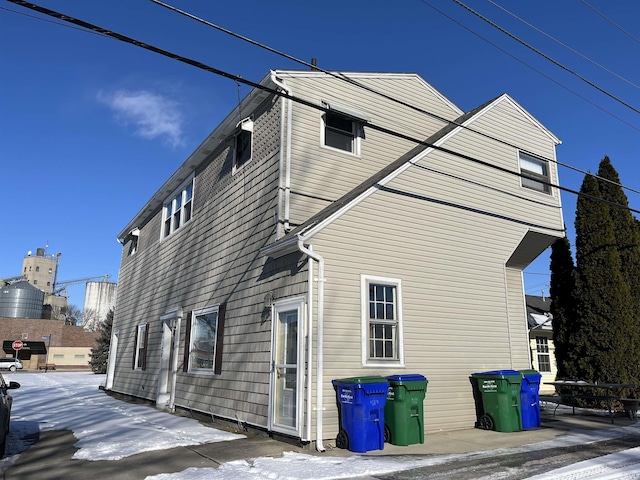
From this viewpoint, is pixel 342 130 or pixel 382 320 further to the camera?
pixel 342 130

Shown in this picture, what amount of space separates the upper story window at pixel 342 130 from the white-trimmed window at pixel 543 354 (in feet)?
43.6

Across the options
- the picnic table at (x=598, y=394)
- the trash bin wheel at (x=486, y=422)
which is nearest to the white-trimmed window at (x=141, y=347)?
the trash bin wheel at (x=486, y=422)

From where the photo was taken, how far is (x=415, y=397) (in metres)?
7.43

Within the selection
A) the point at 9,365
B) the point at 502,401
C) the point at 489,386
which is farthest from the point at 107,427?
the point at 9,365

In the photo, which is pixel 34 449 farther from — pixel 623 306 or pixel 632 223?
pixel 632 223

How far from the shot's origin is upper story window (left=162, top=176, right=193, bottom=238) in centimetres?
1398

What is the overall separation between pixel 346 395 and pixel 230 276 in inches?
171

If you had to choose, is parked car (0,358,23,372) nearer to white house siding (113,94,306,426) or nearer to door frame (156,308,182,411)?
white house siding (113,94,306,426)

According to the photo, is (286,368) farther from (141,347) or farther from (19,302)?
(19,302)

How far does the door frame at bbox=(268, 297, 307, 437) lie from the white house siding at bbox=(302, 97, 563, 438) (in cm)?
39

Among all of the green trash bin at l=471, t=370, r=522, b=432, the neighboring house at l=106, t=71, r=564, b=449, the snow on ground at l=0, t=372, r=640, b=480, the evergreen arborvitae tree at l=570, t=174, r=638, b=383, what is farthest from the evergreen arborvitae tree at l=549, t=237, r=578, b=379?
the green trash bin at l=471, t=370, r=522, b=432

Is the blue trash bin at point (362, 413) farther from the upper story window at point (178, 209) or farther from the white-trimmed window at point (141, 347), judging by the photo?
the white-trimmed window at point (141, 347)

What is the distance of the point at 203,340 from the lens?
11.3 m

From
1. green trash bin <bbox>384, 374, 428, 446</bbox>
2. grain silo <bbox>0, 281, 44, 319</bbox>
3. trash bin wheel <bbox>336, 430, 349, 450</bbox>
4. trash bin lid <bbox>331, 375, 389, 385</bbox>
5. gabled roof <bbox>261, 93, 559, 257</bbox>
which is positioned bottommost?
trash bin wheel <bbox>336, 430, 349, 450</bbox>
